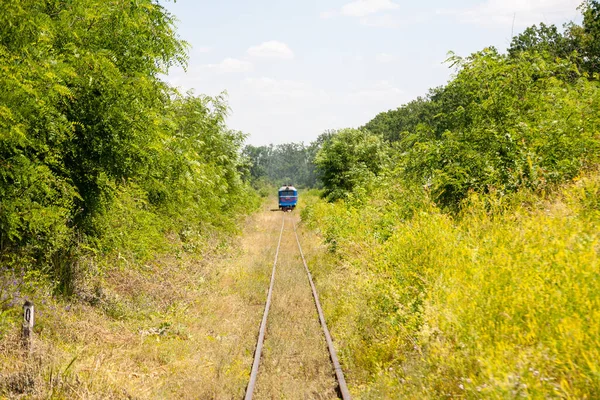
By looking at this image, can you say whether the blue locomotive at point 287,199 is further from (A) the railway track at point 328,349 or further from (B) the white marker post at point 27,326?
(B) the white marker post at point 27,326

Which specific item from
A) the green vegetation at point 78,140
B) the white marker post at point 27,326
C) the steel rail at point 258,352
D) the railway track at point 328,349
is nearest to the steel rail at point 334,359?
the railway track at point 328,349

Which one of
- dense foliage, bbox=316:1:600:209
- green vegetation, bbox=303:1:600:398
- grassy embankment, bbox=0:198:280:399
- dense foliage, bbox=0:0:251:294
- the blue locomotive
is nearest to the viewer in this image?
green vegetation, bbox=303:1:600:398

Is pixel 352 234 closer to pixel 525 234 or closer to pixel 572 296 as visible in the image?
pixel 525 234

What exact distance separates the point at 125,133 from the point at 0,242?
2.39 meters

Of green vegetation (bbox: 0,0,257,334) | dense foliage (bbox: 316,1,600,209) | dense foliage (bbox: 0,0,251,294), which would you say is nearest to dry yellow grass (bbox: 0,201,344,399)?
green vegetation (bbox: 0,0,257,334)

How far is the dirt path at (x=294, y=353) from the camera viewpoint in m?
6.14

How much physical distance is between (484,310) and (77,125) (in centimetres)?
631

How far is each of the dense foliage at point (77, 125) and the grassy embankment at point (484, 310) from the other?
4657 mm

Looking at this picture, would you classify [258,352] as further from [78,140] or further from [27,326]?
[78,140]

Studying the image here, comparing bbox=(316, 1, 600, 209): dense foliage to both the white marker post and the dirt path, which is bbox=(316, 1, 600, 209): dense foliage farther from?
the white marker post

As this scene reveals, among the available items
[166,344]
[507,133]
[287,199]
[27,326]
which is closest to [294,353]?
[166,344]

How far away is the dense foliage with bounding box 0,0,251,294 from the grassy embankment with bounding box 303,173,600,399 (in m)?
4.66

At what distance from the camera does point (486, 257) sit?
6066mm

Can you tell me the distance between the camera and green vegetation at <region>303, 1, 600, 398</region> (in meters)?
4.09
